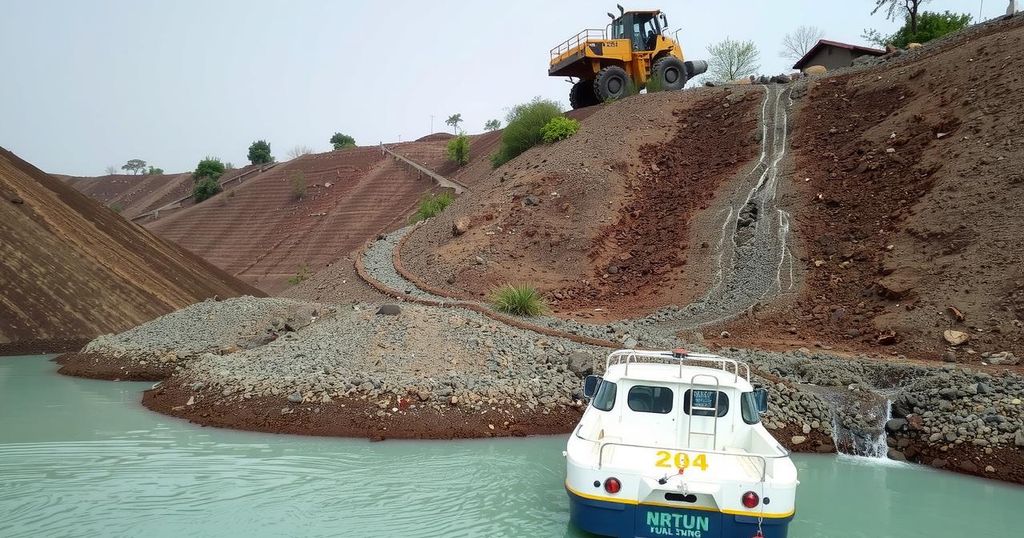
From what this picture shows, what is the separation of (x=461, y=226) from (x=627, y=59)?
13.2 metres

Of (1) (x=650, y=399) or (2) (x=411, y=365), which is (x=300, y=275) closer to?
(2) (x=411, y=365)

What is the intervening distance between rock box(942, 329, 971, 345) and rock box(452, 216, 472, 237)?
14.9 metres

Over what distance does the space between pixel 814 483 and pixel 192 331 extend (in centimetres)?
1492

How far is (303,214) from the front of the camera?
47219 mm

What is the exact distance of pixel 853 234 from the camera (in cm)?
1988

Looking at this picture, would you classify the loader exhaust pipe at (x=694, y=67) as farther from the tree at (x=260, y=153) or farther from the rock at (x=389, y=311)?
the tree at (x=260, y=153)

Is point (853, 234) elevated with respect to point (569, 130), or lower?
lower

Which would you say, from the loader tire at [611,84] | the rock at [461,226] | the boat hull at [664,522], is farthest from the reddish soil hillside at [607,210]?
the boat hull at [664,522]

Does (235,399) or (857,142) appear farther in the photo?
(857,142)

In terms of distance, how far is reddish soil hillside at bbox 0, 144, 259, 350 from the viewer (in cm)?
2055

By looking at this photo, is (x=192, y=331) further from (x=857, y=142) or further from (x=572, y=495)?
(x=857, y=142)

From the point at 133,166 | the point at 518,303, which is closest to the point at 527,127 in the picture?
the point at 518,303

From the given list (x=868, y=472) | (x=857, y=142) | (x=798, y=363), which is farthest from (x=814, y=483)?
(x=857, y=142)

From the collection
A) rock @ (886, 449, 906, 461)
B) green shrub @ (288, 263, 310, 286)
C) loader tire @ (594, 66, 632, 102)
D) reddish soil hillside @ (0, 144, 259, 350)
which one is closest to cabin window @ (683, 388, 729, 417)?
rock @ (886, 449, 906, 461)
